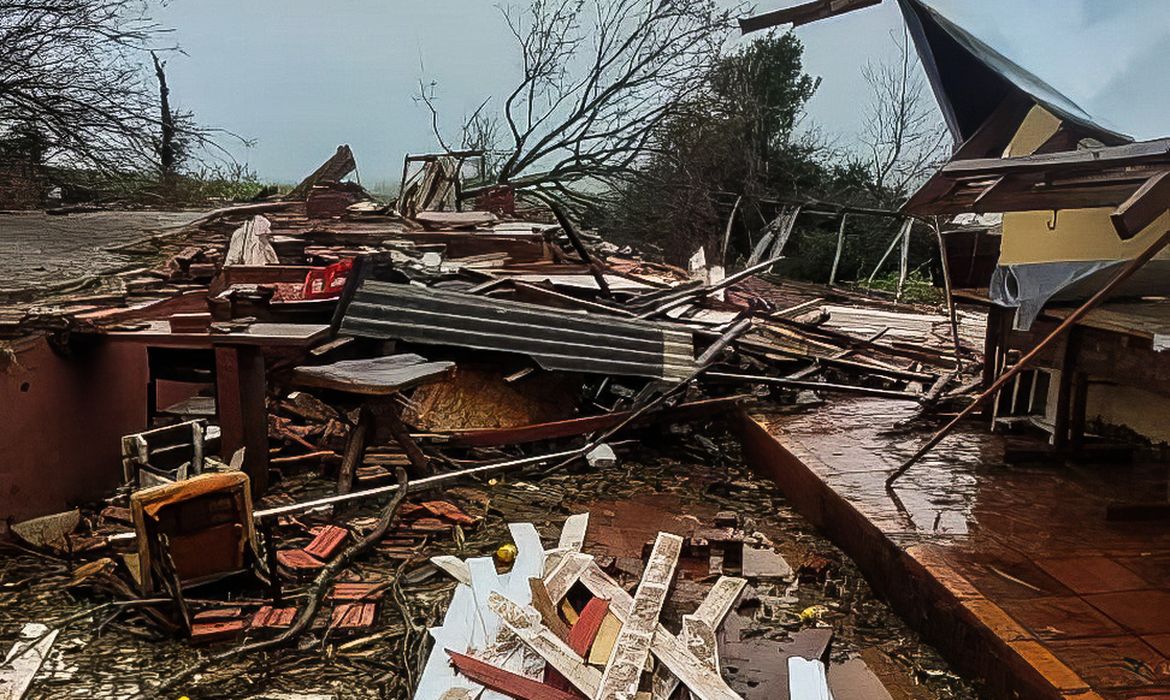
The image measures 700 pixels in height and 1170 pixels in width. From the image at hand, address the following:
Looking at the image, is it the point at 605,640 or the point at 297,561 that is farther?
the point at 297,561

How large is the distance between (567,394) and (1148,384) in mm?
4590

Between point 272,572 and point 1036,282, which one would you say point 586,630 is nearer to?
point 272,572

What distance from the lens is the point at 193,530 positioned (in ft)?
13.1

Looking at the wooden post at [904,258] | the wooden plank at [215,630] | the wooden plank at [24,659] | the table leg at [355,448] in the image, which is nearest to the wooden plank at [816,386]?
the table leg at [355,448]

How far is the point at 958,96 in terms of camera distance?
6.41m

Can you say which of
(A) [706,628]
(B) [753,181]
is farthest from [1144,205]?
(B) [753,181]

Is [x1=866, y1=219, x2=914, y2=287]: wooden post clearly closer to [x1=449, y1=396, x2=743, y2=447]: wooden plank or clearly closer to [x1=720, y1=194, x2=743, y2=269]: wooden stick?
[x1=720, y1=194, x2=743, y2=269]: wooden stick

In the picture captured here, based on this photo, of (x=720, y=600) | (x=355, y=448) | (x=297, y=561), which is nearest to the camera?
(x=720, y=600)

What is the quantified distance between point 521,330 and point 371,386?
6.44 feet

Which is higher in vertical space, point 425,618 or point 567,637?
point 567,637

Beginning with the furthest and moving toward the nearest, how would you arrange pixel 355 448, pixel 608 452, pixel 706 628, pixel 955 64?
pixel 608 452 < pixel 955 64 < pixel 355 448 < pixel 706 628

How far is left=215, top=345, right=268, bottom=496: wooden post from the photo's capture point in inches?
206

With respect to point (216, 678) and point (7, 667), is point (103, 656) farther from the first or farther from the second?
point (216, 678)

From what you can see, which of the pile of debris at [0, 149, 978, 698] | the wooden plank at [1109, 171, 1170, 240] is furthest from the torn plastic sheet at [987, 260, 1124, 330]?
the wooden plank at [1109, 171, 1170, 240]
